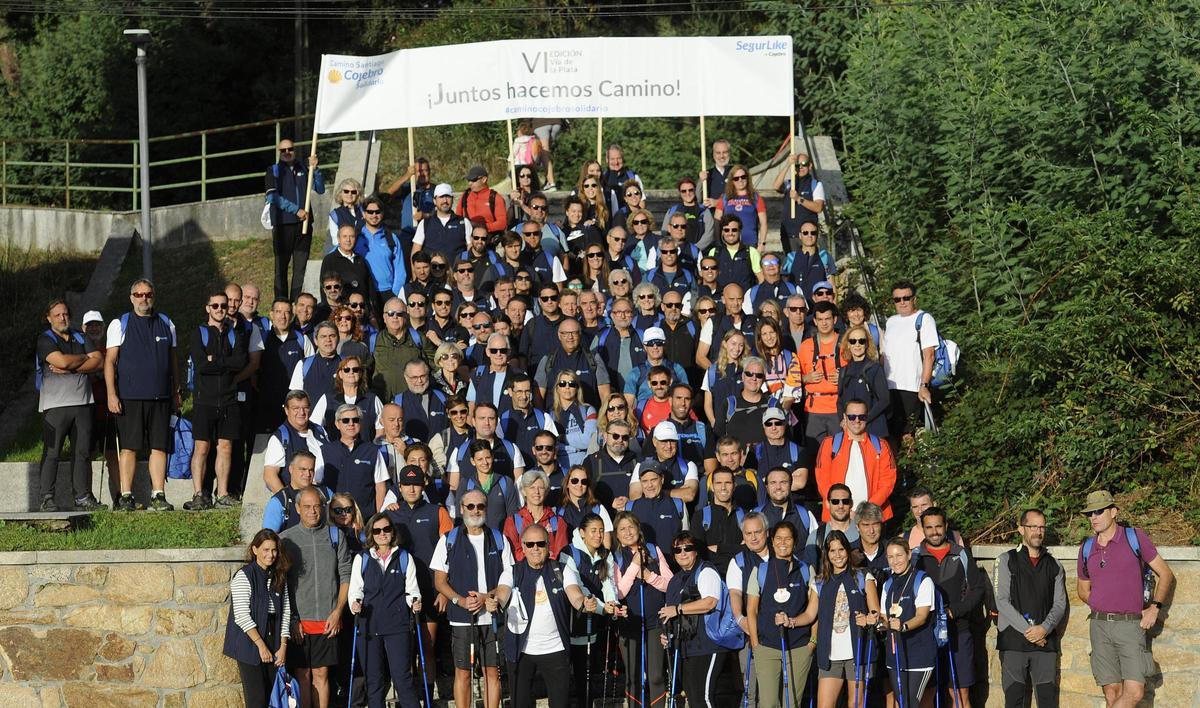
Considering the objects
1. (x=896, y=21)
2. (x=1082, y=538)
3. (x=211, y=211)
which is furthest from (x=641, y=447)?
(x=211, y=211)

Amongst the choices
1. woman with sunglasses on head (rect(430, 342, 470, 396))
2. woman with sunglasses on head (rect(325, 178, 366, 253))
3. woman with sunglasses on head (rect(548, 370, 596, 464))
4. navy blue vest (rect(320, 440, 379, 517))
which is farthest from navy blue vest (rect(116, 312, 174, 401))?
woman with sunglasses on head (rect(548, 370, 596, 464))

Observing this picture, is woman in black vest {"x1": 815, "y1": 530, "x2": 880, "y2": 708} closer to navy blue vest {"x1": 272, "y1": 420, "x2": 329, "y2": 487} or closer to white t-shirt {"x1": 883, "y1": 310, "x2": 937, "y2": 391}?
white t-shirt {"x1": 883, "y1": 310, "x2": 937, "y2": 391}

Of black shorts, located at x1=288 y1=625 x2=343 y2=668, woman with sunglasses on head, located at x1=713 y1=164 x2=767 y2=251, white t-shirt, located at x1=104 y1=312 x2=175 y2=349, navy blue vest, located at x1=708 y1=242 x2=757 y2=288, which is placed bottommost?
black shorts, located at x1=288 y1=625 x2=343 y2=668

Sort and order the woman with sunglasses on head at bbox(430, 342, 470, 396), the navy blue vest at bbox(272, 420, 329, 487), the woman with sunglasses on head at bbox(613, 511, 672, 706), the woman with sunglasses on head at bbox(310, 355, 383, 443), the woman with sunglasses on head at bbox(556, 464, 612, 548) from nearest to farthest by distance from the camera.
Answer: the woman with sunglasses on head at bbox(613, 511, 672, 706) → the woman with sunglasses on head at bbox(556, 464, 612, 548) → the navy blue vest at bbox(272, 420, 329, 487) → the woman with sunglasses on head at bbox(310, 355, 383, 443) → the woman with sunglasses on head at bbox(430, 342, 470, 396)

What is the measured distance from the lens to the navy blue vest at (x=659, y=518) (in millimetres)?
12461

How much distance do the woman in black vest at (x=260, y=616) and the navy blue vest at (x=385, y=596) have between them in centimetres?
57

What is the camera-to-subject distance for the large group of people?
12.1 meters

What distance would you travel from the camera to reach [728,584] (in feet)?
40.0

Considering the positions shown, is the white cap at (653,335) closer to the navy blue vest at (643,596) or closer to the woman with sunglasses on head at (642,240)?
the woman with sunglasses on head at (642,240)

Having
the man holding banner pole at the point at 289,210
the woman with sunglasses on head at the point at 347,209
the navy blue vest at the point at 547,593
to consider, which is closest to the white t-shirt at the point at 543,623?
the navy blue vest at the point at 547,593

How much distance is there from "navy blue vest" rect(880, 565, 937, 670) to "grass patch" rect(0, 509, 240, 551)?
5.05 metres

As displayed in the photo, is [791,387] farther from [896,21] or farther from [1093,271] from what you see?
[896,21]

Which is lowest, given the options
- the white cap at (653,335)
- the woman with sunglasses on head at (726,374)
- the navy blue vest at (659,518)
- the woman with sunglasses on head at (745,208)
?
the navy blue vest at (659,518)

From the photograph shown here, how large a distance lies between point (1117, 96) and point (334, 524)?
7.66 metres
